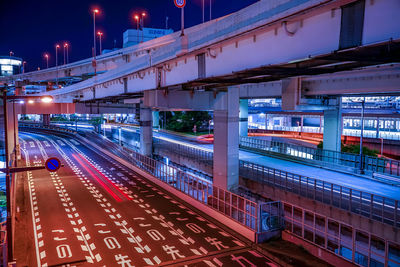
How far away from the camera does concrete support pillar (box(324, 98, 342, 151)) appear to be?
31.5 metres

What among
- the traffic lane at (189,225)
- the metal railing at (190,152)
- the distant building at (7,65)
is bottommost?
the traffic lane at (189,225)

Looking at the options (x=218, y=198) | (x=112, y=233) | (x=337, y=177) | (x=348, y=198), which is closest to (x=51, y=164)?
(x=112, y=233)

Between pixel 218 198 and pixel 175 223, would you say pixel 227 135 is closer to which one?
pixel 218 198

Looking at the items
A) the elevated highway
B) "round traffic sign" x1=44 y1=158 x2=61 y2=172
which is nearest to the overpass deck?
the elevated highway

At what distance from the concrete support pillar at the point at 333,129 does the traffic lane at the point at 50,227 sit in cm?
2419

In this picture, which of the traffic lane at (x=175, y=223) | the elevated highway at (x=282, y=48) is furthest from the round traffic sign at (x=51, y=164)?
the elevated highway at (x=282, y=48)

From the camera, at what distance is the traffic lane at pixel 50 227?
11.2m

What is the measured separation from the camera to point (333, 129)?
3145 cm

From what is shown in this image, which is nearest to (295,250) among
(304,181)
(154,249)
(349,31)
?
(154,249)

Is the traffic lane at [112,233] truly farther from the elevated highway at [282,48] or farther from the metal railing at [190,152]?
the metal railing at [190,152]

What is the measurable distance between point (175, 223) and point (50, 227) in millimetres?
5369

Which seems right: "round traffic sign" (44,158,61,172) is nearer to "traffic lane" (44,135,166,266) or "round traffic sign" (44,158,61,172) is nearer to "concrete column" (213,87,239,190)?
"traffic lane" (44,135,166,266)

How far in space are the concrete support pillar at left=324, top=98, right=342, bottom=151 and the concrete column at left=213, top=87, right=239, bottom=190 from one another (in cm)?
1419

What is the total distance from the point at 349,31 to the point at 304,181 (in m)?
14.7
